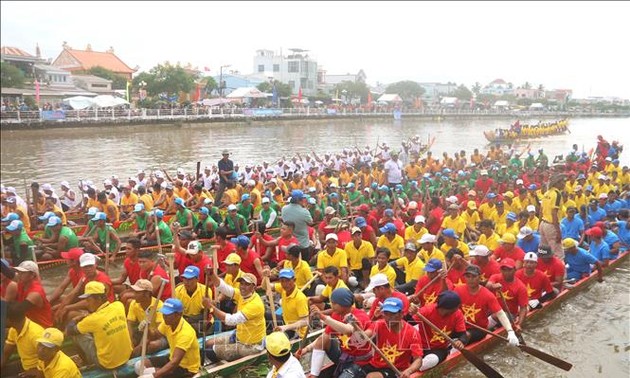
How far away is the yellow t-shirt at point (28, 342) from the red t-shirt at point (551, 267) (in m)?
6.65

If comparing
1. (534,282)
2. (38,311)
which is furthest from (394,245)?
(38,311)

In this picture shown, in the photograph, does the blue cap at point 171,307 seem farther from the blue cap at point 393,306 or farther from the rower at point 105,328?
the blue cap at point 393,306

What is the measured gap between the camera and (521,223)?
9875 millimetres

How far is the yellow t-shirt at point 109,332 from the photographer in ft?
15.9

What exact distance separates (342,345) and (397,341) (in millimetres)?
575

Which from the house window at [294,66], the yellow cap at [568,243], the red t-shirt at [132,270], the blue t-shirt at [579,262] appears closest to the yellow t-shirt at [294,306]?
the red t-shirt at [132,270]

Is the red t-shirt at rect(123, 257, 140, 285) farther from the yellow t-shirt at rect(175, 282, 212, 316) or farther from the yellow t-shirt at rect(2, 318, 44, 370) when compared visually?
the yellow t-shirt at rect(2, 318, 44, 370)

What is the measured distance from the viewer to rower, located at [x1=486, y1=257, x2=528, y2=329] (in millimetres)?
6637

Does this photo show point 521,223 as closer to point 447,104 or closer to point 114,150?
point 114,150

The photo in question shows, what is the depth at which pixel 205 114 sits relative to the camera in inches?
1692

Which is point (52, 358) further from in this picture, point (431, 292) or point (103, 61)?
point (103, 61)

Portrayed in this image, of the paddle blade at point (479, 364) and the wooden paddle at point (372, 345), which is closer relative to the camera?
the wooden paddle at point (372, 345)

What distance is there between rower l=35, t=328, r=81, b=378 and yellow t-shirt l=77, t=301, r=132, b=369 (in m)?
0.40

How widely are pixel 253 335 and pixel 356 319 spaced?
143 cm
